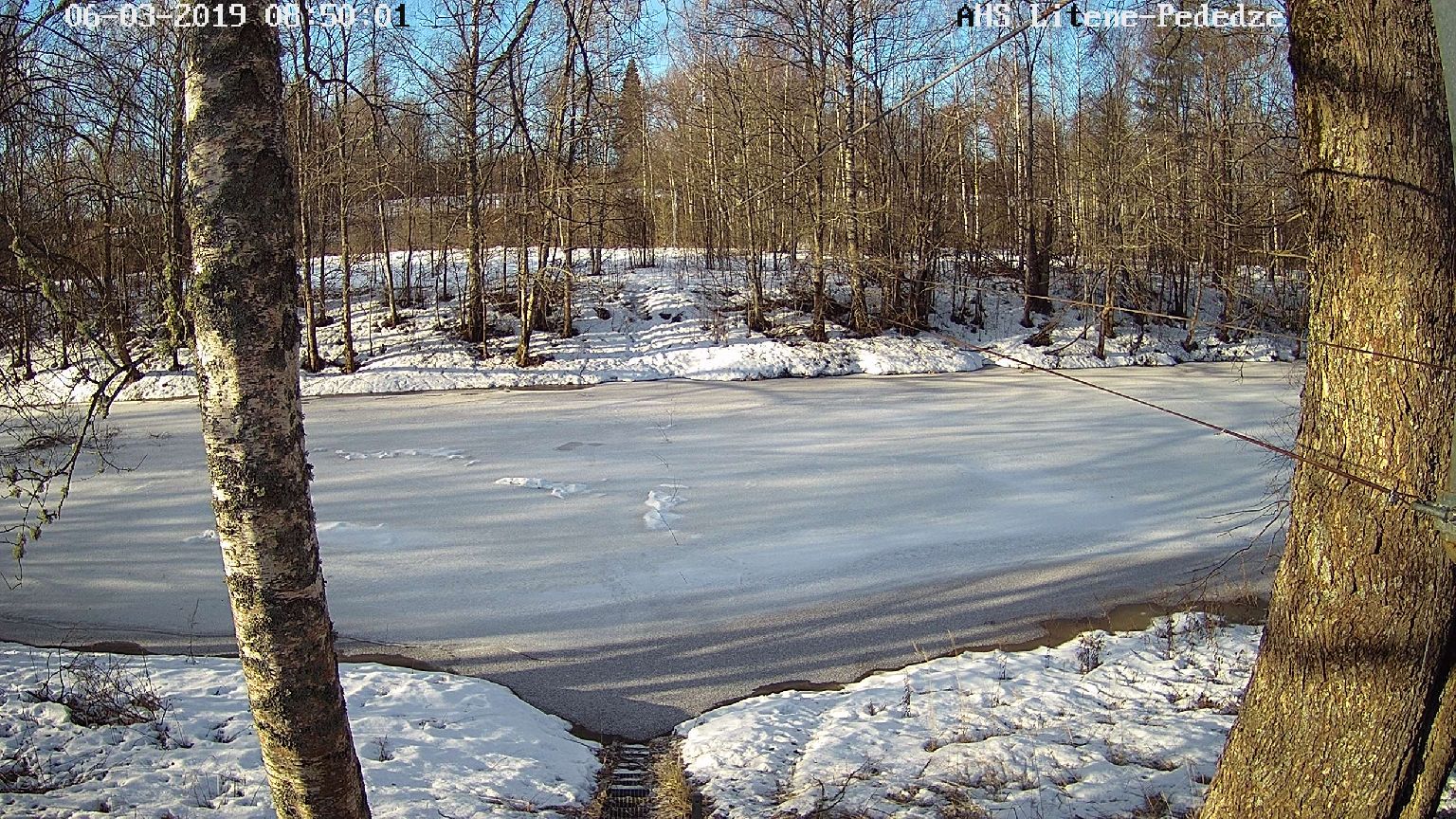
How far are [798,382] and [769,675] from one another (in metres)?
14.4

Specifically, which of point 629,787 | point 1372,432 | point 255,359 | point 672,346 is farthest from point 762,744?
point 672,346

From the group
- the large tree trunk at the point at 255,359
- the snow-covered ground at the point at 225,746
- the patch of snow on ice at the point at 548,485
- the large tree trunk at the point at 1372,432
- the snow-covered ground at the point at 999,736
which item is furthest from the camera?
the patch of snow on ice at the point at 548,485

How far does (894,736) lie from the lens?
5.64m

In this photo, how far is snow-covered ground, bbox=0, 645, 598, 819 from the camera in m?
4.40

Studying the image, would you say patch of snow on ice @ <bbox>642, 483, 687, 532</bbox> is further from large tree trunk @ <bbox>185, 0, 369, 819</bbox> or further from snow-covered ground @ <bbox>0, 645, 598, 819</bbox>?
large tree trunk @ <bbox>185, 0, 369, 819</bbox>

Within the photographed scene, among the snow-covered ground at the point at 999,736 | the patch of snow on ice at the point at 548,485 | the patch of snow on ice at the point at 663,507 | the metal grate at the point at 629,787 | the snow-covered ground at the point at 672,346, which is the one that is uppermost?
the snow-covered ground at the point at 672,346

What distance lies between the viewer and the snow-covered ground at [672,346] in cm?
2141

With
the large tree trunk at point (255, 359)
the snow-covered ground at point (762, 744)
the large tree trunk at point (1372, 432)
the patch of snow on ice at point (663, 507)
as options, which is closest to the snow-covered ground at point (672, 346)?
the patch of snow on ice at point (663, 507)

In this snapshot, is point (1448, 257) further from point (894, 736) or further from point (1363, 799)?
point (894, 736)

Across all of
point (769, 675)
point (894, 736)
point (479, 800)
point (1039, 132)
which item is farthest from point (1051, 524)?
point (1039, 132)

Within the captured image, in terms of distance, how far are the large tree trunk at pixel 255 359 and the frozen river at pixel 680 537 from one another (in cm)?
405

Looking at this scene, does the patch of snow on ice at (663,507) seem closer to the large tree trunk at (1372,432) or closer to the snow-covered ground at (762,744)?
the snow-covered ground at (762,744)

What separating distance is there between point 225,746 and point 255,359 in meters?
3.78

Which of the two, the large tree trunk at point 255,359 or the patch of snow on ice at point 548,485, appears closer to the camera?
the large tree trunk at point 255,359
